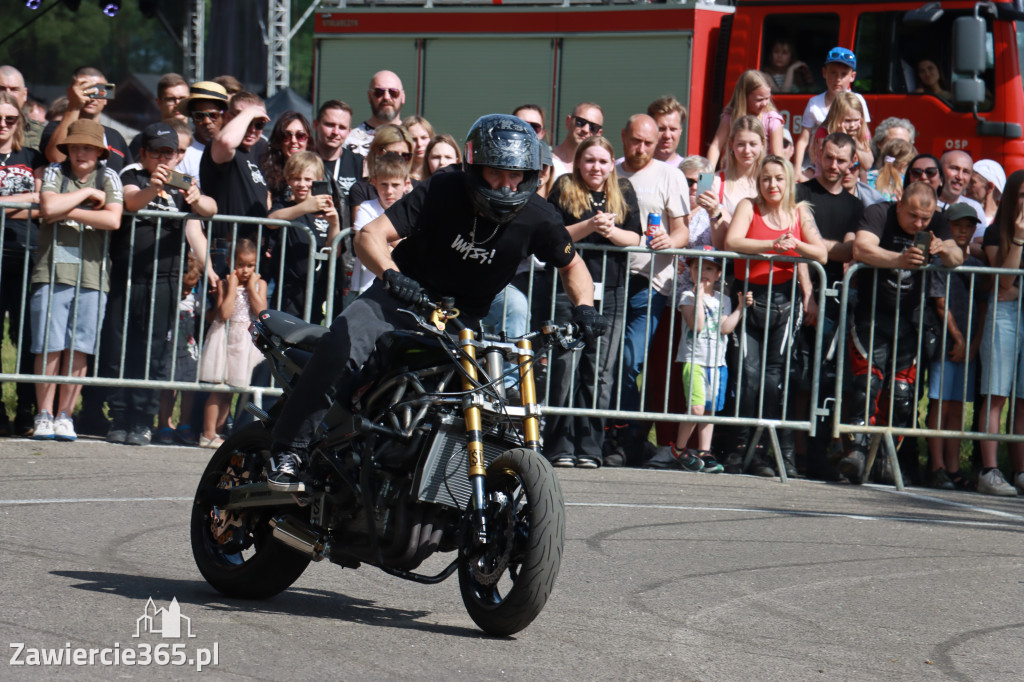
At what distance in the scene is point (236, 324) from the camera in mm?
10461

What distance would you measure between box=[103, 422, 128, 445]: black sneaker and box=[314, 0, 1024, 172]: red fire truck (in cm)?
762

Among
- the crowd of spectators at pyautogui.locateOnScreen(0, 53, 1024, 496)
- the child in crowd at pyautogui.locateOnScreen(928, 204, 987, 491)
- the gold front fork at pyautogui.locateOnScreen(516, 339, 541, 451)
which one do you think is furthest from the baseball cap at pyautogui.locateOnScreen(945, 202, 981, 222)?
the gold front fork at pyautogui.locateOnScreen(516, 339, 541, 451)

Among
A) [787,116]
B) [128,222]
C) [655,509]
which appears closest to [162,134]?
[128,222]

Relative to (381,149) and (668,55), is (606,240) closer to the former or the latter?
(381,149)

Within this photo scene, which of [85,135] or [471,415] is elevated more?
[85,135]

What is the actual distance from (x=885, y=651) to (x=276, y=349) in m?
2.65

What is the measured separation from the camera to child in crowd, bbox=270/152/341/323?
10.5m

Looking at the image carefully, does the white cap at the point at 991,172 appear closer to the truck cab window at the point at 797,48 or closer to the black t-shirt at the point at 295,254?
the truck cab window at the point at 797,48

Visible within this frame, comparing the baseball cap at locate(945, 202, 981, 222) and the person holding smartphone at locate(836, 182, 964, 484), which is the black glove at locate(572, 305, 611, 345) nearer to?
the person holding smartphone at locate(836, 182, 964, 484)

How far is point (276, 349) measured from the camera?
6.16 m

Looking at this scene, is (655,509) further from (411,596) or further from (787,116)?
(787,116)

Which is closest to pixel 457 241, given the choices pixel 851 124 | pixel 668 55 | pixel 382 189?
pixel 382 189

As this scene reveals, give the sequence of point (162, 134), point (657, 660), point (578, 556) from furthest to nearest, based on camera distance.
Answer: point (162, 134)
point (578, 556)
point (657, 660)

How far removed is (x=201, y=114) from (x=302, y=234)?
161 centimetres
